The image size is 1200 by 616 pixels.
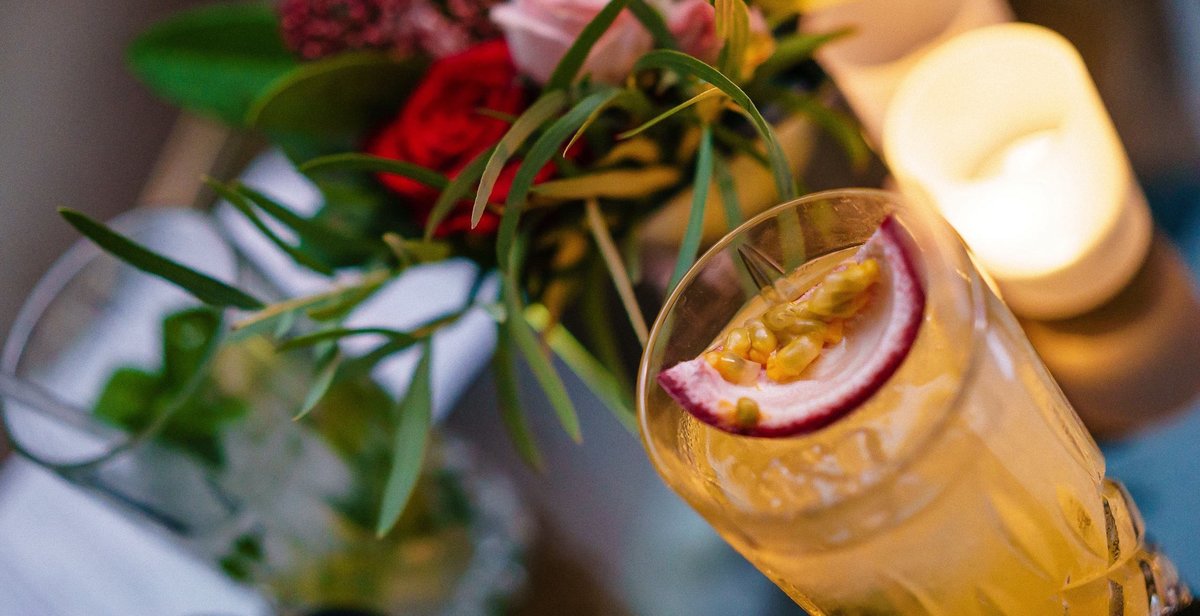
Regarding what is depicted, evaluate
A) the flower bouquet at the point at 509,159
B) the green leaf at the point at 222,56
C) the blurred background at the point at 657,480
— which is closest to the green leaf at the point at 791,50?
the flower bouquet at the point at 509,159

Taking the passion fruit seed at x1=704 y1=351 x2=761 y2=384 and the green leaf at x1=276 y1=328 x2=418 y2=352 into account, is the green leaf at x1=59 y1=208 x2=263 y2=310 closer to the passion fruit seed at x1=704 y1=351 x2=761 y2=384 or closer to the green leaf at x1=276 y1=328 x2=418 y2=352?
the green leaf at x1=276 y1=328 x2=418 y2=352

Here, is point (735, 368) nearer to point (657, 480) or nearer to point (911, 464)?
point (911, 464)

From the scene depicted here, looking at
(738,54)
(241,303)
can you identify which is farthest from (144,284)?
(738,54)

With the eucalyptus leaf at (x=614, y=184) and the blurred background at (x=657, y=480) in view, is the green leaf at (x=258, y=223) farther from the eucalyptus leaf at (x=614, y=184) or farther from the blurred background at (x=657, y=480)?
the blurred background at (x=657, y=480)

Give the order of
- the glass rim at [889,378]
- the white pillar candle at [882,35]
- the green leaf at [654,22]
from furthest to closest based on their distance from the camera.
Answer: the white pillar candle at [882,35] < the green leaf at [654,22] < the glass rim at [889,378]

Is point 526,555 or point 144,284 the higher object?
point 144,284

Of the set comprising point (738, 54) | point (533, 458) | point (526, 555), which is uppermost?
point (738, 54)

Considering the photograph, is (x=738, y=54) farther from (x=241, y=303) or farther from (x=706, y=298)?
(x=241, y=303)

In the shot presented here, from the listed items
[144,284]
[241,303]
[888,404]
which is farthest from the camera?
[144,284]
